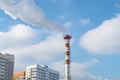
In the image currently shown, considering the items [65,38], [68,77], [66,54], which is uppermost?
[65,38]

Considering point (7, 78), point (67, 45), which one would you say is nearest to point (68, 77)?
point (67, 45)

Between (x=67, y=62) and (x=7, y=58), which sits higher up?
(x=7, y=58)

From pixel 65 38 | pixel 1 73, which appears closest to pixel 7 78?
pixel 1 73

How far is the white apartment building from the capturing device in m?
170

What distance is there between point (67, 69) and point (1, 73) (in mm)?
67543

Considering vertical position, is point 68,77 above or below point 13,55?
below

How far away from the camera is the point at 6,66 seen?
173 m

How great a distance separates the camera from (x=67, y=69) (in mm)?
114500

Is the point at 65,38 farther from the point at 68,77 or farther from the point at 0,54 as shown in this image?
the point at 0,54

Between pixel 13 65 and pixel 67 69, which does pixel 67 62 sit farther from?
pixel 13 65

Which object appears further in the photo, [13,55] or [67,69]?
[13,55]

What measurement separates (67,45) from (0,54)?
219 feet

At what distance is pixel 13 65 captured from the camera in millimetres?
175500

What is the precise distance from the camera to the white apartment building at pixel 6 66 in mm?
170000
